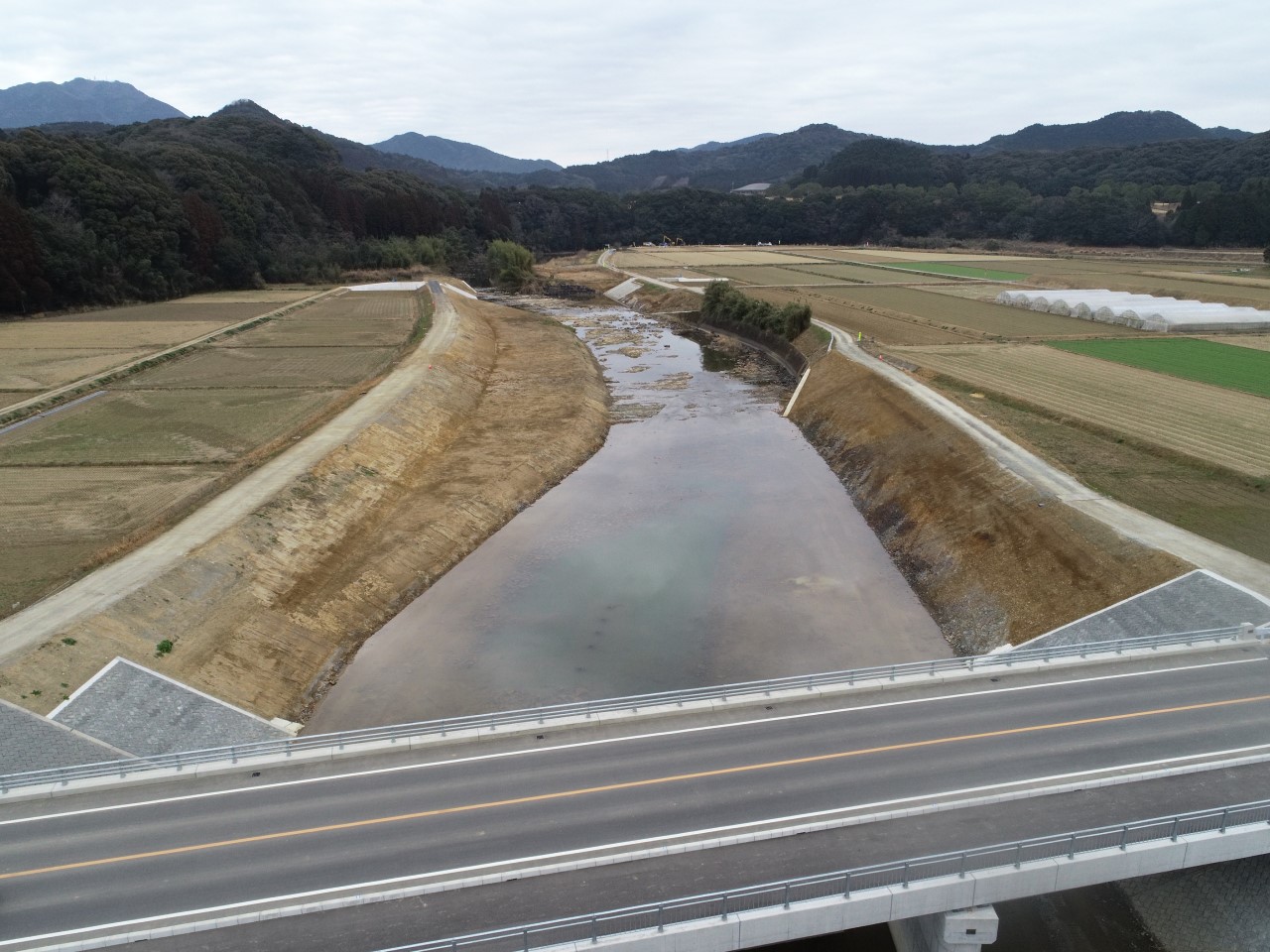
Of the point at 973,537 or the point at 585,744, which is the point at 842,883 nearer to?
the point at 585,744

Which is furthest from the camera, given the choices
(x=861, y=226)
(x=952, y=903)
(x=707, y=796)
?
(x=861, y=226)

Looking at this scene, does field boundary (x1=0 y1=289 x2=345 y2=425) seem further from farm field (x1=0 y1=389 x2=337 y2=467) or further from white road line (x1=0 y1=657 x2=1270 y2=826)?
white road line (x1=0 y1=657 x2=1270 y2=826)

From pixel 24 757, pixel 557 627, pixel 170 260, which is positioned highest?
pixel 170 260

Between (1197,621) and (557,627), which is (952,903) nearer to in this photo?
(1197,621)

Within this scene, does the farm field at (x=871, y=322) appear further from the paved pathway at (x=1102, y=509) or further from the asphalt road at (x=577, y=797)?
the asphalt road at (x=577, y=797)

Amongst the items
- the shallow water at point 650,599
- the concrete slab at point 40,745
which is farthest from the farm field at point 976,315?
the concrete slab at point 40,745

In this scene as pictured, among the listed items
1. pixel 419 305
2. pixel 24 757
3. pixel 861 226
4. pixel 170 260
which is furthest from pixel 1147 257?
pixel 24 757

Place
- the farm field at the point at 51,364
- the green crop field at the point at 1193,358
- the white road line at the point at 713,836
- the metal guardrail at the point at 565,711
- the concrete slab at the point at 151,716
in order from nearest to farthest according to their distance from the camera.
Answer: the white road line at the point at 713,836 < the metal guardrail at the point at 565,711 < the concrete slab at the point at 151,716 < the green crop field at the point at 1193,358 < the farm field at the point at 51,364
